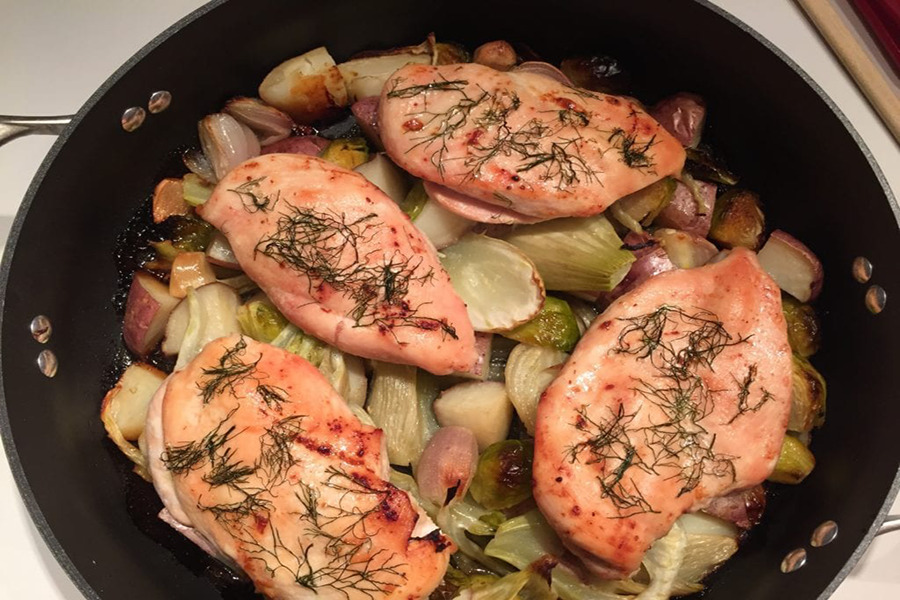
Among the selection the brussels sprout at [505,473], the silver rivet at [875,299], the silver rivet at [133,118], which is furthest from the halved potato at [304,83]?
the silver rivet at [875,299]

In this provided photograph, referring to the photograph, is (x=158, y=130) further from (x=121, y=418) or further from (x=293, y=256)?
(x=121, y=418)

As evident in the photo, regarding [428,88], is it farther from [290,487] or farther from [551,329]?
[290,487]

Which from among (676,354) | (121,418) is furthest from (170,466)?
(676,354)

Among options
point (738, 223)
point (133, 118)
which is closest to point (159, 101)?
point (133, 118)

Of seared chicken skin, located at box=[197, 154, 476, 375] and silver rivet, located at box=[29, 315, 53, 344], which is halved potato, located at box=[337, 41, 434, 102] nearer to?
seared chicken skin, located at box=[197, 154, 476, 375]

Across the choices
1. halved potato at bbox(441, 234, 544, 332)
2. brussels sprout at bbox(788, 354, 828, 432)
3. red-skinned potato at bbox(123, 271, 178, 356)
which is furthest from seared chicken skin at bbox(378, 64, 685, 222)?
red-skinned potato at bbox(123, 271, 178, 356)
